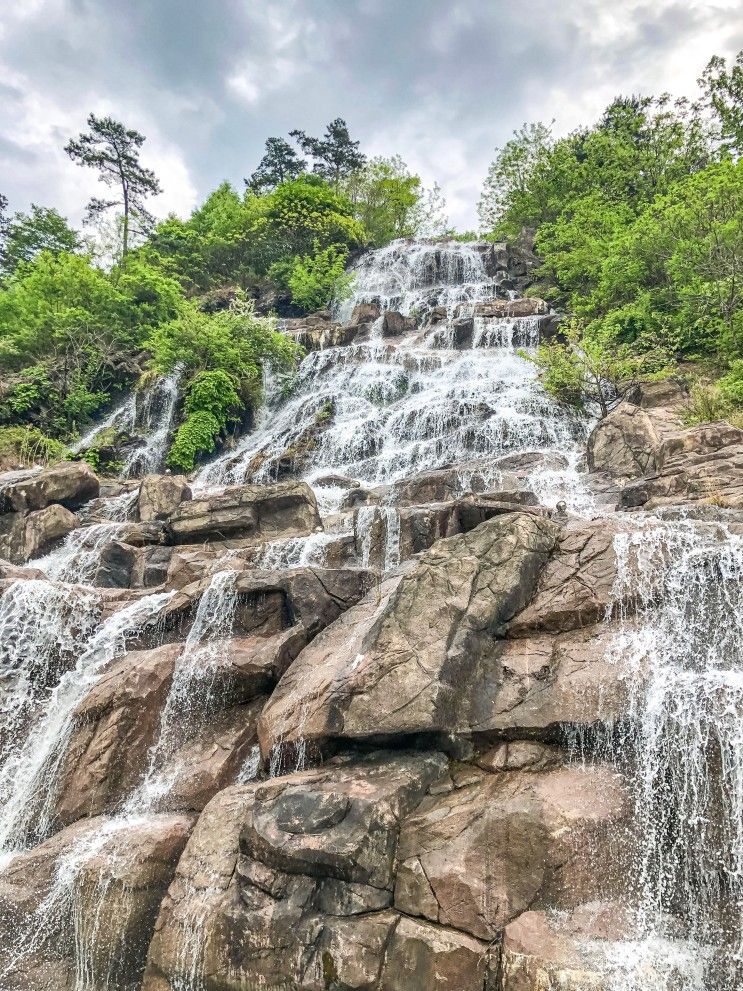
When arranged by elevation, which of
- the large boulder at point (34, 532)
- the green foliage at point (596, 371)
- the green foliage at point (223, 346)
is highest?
the green foliage at point (223, 346)

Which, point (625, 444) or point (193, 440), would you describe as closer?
point (625, 444)

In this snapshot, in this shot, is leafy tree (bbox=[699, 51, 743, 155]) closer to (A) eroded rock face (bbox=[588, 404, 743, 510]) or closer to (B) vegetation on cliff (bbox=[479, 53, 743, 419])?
(B) vegetation on cliff (bbox=[479, 53, 743, 419])

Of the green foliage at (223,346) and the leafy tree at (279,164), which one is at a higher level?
the leafy tree at (279,164)

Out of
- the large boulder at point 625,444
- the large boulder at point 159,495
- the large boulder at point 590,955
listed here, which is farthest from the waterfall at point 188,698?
the large boulder at point 625,444

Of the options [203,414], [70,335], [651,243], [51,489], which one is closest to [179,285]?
[70,335]

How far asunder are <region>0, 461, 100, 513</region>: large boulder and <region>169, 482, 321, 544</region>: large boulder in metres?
4.48

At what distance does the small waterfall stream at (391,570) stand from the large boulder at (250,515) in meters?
0.83

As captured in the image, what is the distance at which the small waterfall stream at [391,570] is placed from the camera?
5.32 meters

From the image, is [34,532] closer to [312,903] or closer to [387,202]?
[312,903]

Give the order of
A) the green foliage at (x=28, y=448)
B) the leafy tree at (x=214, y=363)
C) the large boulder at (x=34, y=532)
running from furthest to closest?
the leafy tree at (x=214, y=363)
the green foliage at (x=28, y=448)
the large boulder at (x=34, y=532)

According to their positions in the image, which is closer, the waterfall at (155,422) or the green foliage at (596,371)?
the green foliage at (596,371)

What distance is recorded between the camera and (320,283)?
112 feet

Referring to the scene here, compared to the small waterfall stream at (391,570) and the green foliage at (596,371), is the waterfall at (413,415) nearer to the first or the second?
the small waterfall stream at (391,570)

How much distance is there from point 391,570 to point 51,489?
38.1 ft
